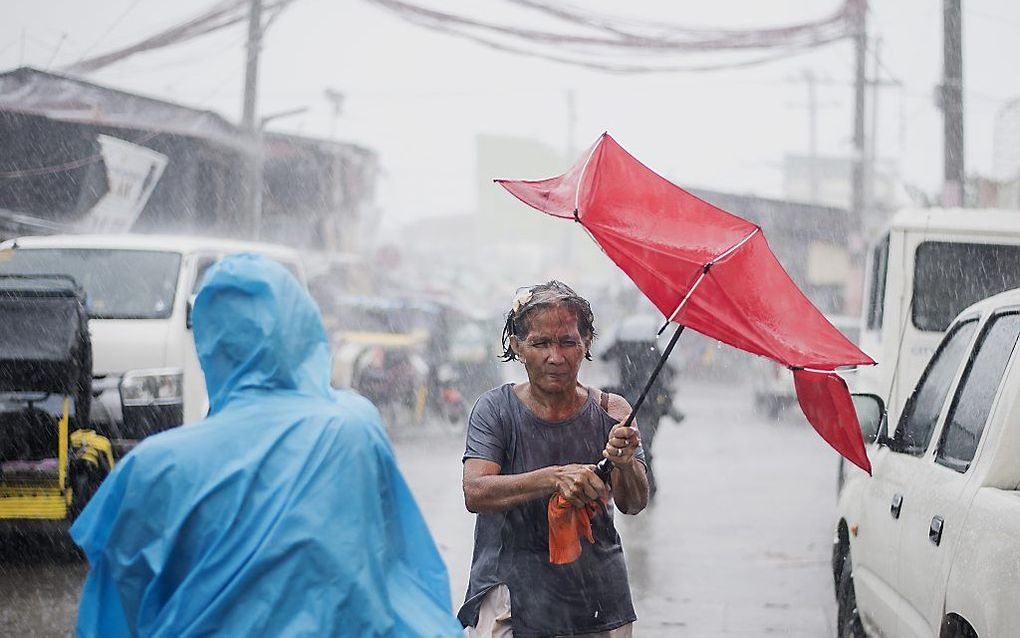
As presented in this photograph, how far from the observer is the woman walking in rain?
3.59 metres

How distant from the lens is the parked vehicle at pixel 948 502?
366cm

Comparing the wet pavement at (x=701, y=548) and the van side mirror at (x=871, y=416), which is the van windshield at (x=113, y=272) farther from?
the van side mirror at (x=871, y=416)

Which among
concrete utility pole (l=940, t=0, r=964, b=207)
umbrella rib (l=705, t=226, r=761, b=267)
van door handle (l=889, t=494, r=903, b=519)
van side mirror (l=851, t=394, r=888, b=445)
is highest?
concrete utility pole (l=940, t=0, r=964, b=207)

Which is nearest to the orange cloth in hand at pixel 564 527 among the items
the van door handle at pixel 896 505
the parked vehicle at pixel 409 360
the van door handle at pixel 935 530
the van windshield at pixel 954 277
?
the van door handle at pixel 935 530

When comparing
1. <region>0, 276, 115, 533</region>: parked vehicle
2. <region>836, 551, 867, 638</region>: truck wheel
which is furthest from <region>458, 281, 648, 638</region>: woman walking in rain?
<region>0, 276, 115, 533</region>: parked vehicle

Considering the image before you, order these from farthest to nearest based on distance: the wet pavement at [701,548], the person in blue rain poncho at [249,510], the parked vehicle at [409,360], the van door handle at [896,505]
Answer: the parked vehicle at [409,360] → the wet pavement at [701,548] → the van door handle at [896,505] → the person in blue rain poncho at [249,510]

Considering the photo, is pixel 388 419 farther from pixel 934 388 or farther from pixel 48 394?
pixel 934 388

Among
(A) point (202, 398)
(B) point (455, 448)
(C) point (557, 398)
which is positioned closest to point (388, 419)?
(B) point (455, 448)

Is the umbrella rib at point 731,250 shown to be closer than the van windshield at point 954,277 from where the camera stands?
Yes

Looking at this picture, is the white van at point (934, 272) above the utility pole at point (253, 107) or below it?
below

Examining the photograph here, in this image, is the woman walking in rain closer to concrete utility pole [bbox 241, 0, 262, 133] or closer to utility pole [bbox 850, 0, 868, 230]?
utility pole [bbox 850, 0, 868, 230]

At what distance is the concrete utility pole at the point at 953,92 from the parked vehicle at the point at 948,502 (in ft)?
38.1

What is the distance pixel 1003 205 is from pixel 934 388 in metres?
20.0

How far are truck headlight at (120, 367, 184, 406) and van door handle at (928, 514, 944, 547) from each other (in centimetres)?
621
